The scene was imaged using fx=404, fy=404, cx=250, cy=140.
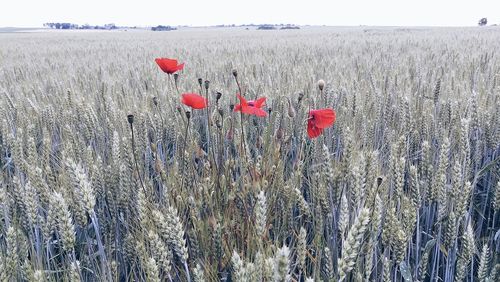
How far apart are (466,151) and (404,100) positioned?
53 cm

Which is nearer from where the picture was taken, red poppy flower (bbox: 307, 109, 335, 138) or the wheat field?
the wheat field

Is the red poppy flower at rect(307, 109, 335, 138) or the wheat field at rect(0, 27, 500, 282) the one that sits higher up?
the red poppy flower at rect(307, 109, 335, 138)

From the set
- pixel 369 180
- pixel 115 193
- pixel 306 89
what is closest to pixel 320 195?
pixel 369 180

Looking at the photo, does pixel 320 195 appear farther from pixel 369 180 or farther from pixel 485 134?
pixel 485 134

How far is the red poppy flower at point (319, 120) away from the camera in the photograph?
1258 mm

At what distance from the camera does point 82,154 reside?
1.65 meters

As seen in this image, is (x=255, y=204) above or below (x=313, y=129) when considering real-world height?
below

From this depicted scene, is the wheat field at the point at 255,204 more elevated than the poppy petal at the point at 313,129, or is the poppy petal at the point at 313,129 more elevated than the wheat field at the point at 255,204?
the poppy petal at the point at 313,129

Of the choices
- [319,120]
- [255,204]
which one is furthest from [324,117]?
[255,204]

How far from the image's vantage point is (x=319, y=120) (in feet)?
4.25

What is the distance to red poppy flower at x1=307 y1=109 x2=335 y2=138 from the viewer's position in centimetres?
126

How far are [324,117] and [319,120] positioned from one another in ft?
0.08

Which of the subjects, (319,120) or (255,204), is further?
(319,120)

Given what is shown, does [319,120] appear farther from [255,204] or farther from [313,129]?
[255,204]
